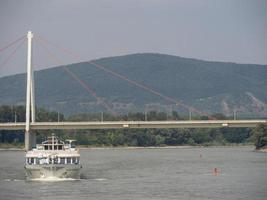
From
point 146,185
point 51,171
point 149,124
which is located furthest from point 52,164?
point 149,124

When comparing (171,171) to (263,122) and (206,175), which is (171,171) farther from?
(263,122)

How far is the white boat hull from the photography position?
2876 inches

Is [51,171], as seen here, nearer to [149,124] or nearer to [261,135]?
[149,124]

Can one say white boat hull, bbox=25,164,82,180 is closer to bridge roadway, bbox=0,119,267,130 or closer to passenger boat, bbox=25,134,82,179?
passenger boat, bbox=25,134,82,179

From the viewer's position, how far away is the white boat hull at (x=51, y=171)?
73.1 metres

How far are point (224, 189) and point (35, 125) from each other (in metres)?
78.1

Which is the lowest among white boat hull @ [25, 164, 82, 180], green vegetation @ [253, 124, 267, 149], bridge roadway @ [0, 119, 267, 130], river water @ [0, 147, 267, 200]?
river water @ [0, 147, 267, 200]

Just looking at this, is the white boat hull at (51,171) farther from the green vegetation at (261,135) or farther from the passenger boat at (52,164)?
the green vegetation at (261,135)

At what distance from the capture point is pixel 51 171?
73.1 meters

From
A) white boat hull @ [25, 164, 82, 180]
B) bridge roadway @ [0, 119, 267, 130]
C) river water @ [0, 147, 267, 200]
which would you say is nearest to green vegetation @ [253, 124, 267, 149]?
bridge roadway @ [0, 119, 267, 130]

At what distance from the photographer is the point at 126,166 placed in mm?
99625

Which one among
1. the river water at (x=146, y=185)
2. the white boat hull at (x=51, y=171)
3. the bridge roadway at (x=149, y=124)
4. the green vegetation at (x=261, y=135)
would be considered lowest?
the river water at (x=146, y=185)

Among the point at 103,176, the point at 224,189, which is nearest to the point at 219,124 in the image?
the point at 103,176

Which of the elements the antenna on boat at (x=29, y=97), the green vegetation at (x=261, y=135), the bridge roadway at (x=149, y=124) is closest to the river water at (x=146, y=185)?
the antenna on boat at (x=29, y=97)
